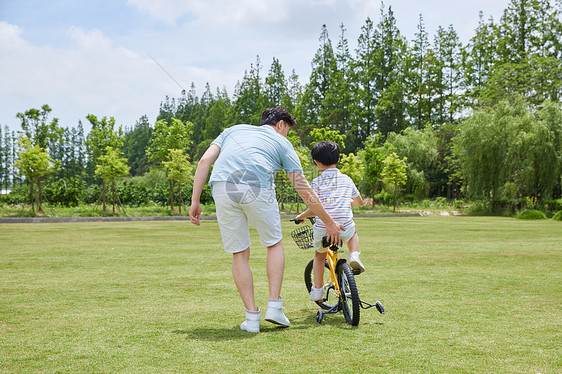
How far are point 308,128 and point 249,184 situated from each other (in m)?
63.5

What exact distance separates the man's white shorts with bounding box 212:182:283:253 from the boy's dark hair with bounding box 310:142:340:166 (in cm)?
76

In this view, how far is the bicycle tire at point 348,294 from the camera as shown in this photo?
13.2 feet

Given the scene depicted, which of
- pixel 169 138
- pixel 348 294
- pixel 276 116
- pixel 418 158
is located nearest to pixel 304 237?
pixel 348 294

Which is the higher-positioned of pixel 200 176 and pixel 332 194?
pixel 200 176

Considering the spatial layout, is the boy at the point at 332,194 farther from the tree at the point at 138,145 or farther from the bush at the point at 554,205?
the tree at the point at 138,145

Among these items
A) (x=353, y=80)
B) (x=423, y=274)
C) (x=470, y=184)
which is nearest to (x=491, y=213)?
(x=470, y=184)

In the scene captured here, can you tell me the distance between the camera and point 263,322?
438cm

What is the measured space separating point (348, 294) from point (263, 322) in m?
0.80

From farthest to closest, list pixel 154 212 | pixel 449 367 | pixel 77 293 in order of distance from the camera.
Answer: pixel 154 212 → pixel 77 293 → pixel 449 367

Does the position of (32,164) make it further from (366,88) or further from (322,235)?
(366,88)

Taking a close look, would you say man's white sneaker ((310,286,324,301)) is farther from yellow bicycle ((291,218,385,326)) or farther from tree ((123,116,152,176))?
tree ((123,116,152,176))

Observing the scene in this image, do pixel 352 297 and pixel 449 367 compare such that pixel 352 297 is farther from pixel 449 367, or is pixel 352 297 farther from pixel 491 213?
pixel 491 213

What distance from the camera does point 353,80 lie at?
67.2m

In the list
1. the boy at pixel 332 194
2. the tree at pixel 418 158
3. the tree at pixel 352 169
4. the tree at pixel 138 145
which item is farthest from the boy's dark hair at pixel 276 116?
the tree at pixel 138 145
